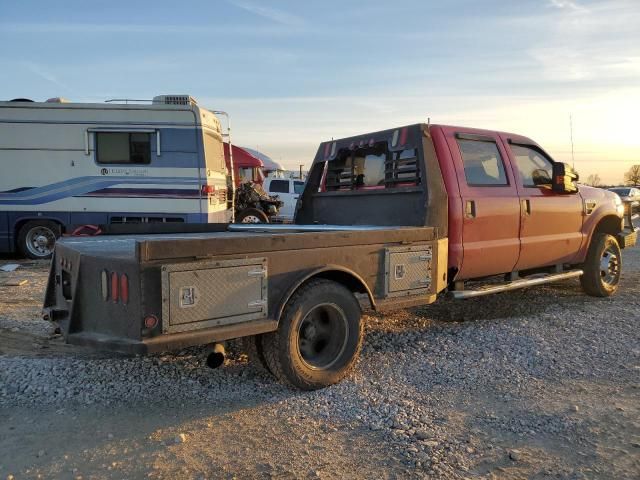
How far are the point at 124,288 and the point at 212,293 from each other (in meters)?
0.51

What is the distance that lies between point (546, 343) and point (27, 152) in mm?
10425

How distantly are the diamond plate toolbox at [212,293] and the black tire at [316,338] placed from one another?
28 centimetres

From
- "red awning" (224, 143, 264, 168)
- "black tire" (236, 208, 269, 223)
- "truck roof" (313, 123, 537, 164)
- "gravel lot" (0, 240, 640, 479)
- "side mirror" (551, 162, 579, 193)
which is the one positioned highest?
"red awning" (224, 143, 264, 168)

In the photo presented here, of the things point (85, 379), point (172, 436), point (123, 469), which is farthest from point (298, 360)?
point (85, 379)

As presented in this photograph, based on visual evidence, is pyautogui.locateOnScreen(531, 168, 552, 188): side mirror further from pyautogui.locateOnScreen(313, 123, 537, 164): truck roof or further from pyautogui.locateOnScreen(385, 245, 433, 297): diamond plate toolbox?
pyautogui.locateOnScreen(385, 245, 433, 297): diamond plate toolbox

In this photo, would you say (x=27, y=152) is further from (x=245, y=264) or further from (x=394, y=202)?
(x=245, y=264)

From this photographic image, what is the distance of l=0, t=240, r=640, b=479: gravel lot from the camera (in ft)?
9.91

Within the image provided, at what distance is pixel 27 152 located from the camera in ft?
36.6

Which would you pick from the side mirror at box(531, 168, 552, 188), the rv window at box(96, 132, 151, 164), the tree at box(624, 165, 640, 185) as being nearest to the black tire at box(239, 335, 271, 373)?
the side mirror at box(531, 168, 552, 188)

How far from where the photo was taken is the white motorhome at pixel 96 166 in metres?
11.1

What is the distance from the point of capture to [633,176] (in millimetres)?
67250

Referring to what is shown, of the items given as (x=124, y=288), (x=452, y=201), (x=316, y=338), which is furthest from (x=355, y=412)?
(x=452, y=201)

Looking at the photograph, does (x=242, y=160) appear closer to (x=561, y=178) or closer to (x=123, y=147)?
(x=123, y=147)

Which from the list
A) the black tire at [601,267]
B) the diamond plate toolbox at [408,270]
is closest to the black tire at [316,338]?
the diamond plate toolbox at [408,270]
